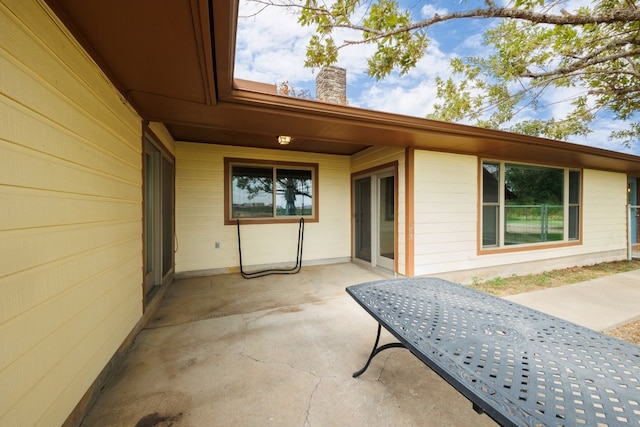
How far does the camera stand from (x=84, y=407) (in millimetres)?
1477

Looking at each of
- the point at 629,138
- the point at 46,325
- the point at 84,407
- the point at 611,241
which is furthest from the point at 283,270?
the point at 629,138

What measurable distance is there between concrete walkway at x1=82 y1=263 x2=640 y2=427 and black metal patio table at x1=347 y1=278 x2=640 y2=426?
65cm

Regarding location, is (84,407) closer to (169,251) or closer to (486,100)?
(169,251)

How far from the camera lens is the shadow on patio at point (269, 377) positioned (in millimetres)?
1448

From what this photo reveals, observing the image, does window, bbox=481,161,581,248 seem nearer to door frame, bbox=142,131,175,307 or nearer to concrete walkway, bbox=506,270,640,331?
concrete walkway, bbox=506,270,640,331

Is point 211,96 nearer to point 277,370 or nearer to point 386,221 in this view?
point 277,370

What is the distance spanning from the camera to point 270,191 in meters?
5.00

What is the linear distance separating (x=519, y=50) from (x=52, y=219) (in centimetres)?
572

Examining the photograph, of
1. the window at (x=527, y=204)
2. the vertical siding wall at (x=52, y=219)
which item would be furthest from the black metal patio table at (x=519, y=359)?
the window at (x=527, y=204)

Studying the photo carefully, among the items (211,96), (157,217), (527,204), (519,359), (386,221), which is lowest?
(519,359)

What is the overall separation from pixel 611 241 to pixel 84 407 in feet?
34.0

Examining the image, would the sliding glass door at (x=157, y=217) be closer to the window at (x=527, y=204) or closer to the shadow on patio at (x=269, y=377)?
the shadow on patio at (x=269, y=377)

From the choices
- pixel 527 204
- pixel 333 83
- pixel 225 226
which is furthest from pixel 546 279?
pixel 225 226

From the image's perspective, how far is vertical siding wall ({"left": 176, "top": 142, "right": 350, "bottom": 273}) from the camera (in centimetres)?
441
